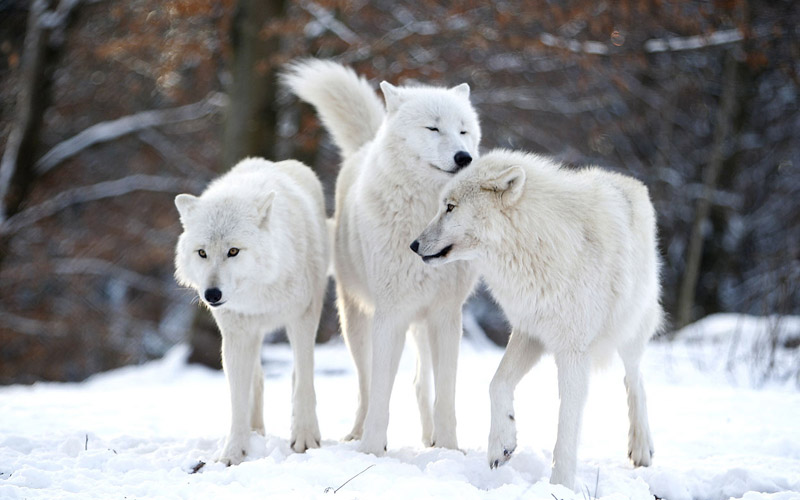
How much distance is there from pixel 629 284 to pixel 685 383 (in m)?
3.93

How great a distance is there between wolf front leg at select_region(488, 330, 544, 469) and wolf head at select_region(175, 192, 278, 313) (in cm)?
149

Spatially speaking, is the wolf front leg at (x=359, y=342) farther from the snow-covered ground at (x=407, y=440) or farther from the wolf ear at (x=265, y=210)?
the wolf ear at (x=265, y=210)

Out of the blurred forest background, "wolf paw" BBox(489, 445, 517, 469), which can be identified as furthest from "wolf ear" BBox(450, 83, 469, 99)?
the blurred forest background

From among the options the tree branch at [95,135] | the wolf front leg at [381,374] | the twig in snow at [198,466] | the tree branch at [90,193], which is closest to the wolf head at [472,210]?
the wolf front leg at [381,374]

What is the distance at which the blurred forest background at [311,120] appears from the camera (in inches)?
356

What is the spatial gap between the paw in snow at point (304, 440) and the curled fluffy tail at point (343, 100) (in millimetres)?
2266

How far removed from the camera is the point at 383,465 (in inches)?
148

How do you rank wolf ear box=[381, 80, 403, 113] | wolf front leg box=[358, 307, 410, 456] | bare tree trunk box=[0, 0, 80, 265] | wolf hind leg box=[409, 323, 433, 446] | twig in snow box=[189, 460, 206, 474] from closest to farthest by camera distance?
twig in snow box=[189, 460, 206, 474] → wolf front leg box=[358, 307, 410, 456] → wolf ear box=[381, 80, 403, 113] → wolf hind leg box=[409, 323, 433, 446] → bare tree trunk box=[0, 0, 80, 265]

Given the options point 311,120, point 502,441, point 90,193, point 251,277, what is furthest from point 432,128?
point 90,193

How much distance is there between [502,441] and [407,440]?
1.36m

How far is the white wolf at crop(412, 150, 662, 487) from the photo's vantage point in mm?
3662

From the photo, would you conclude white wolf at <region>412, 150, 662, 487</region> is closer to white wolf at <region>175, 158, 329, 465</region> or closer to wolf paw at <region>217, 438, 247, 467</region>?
white wolf at <region>175, 158, 329, 465</region>

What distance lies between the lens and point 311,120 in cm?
941

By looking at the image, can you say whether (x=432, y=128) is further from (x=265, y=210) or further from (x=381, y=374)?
(x=381, y=374)
